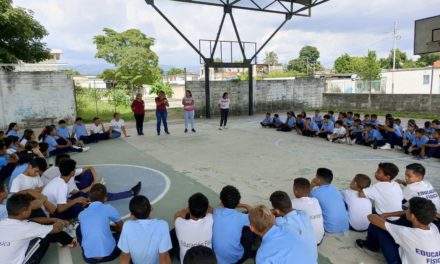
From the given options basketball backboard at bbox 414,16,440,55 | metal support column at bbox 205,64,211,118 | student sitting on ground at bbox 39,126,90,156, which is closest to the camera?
basketball backboard at bbox 414,16,440,55

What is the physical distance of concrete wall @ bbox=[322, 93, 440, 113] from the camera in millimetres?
17156

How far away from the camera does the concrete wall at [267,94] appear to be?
667 inches

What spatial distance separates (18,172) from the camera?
4977mm

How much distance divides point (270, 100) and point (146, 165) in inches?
500

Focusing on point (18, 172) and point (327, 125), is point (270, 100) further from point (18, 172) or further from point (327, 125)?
point (18, 172)

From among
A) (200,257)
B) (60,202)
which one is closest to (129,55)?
(60,202)

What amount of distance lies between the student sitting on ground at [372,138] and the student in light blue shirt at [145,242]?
25.1 ft

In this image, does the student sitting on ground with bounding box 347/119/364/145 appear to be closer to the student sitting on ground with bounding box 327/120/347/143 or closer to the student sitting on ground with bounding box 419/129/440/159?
the student sitting on ground with bounding box 327/120/347/143

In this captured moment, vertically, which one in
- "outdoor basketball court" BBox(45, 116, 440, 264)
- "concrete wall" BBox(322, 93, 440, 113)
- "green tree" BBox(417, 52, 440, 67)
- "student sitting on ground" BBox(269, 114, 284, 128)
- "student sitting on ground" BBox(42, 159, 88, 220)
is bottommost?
"outdoor basketball court" BBox(45, 116, 440, 264)

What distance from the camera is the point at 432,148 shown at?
763cm

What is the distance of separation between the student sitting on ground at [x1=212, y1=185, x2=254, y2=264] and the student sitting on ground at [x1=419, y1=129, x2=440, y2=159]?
20.6 ft

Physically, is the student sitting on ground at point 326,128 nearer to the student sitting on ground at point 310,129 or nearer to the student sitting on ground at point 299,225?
the student sitting on ground at point 310,129

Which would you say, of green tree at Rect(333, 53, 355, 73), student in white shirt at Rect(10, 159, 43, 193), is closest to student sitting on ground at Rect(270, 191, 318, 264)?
student in white shirt at Rect(10, 159, 43, 193)

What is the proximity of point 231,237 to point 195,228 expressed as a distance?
366 mm
